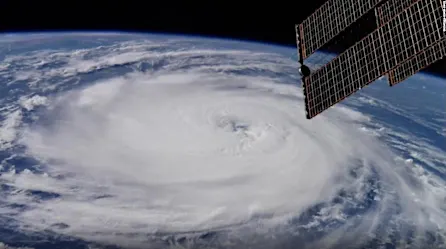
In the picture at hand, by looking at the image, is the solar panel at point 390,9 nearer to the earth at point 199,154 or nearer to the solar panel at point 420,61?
the solar panel at point 420,61

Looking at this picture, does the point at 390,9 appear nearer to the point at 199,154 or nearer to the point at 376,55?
the point at 376,55

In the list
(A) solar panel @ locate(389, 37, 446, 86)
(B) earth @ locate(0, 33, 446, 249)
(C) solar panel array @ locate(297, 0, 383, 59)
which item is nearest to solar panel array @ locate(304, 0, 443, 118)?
(A) solar panel @ locate(389, 37, 446, 86)

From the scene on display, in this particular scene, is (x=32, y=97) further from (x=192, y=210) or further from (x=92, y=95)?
(x=192, y=210)

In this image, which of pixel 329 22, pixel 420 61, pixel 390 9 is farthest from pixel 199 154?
pixel 420 61

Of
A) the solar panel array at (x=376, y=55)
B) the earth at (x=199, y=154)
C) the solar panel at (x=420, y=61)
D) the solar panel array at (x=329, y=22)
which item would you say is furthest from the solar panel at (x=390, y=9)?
the earth at (x=199, y=154)

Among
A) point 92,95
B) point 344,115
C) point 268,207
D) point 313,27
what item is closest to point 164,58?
point 92,95

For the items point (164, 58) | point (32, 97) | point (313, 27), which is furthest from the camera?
point (164, 58)

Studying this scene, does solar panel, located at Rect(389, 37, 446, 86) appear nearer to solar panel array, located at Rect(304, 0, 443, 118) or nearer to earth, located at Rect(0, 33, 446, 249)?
solar panel array, located at Rect(304, 0, 443, 118)
